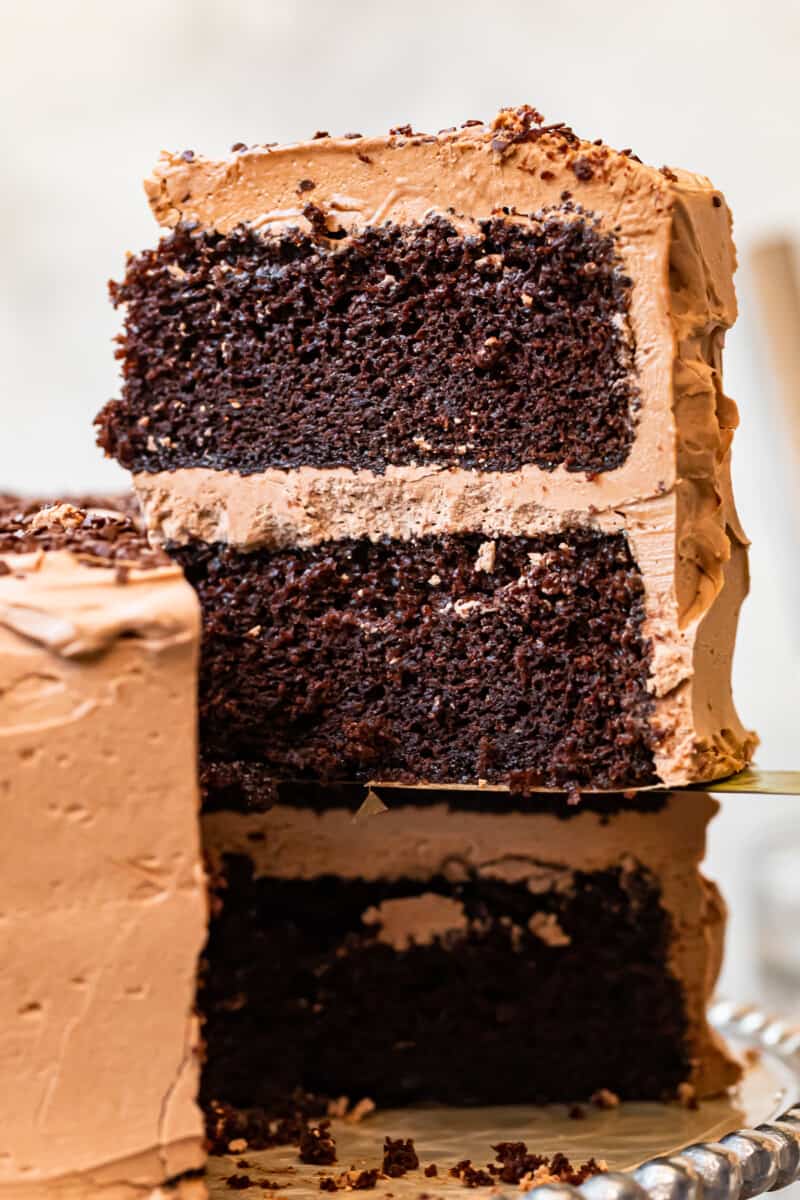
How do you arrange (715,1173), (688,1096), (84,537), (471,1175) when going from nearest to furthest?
(715,1173) → (84,537) → (471,1175) → (688,1096)

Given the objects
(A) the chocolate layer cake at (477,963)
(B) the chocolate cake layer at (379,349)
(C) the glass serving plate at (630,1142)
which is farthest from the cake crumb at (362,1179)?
(B) the chocolate cake layer at (379,349)

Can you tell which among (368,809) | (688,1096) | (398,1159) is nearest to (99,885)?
(368,809)

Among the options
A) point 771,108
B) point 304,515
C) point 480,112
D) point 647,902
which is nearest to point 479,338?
point 304,515

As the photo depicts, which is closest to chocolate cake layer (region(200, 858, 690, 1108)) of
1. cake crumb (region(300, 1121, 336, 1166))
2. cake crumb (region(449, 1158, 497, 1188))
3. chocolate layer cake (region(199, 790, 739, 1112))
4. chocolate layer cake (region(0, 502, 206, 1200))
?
chocolate layer cake (region(199, 790, 739, 1112))

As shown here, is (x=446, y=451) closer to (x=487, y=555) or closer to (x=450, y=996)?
(x=487, y=555)

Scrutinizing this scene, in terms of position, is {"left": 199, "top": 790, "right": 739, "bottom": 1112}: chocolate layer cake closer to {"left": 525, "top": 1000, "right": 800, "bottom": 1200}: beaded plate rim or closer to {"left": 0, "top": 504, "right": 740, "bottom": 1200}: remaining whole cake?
{"left": 0, "top": 504, "right": 740, "bottom": 1200}: remaining whole cake

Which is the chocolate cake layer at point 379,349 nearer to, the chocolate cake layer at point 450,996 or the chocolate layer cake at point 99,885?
the chocolate layer cake at point 99,885
